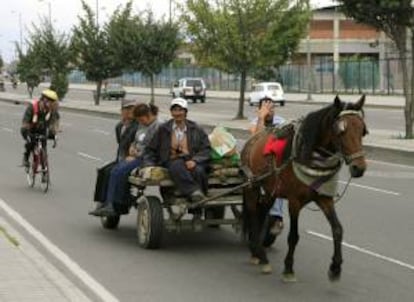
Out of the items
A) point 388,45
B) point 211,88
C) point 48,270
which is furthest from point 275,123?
point 211,88

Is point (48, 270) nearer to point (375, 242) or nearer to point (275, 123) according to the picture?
point (275, 123)

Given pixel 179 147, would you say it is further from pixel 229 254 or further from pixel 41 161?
pixel 41 161

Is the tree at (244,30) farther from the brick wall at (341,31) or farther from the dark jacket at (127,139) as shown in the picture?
the brick wall at (341,31)

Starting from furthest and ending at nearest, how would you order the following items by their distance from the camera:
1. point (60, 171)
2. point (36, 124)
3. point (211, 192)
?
point (60, 171), point (36, 124), point (211, 192)

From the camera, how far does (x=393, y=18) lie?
24469mm

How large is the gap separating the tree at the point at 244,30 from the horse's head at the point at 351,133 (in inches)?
1141

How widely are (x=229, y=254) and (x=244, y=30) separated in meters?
27.4

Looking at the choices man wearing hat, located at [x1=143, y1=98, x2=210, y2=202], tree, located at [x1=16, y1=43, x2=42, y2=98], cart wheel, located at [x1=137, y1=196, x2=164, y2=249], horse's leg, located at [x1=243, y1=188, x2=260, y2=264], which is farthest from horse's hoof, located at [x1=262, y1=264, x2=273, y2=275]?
tree, located at [x1=16, y1=43, x2=42, y2=98]

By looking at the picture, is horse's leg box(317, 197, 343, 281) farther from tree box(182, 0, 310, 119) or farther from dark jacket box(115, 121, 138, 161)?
tree box(182, 0, 310, 119)

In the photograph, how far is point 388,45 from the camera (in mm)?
82938

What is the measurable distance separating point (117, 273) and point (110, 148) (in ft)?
51.9

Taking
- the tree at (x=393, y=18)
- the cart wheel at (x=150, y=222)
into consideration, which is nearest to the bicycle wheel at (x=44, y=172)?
the cart wheel at (x=150, y=222)

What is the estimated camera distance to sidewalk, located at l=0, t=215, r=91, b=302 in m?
7.15

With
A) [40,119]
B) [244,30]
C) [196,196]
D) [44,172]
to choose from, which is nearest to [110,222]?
[196,196]
